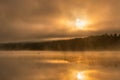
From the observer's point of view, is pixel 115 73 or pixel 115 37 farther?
pixel 115 37

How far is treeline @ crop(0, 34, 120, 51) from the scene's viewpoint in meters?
67.8

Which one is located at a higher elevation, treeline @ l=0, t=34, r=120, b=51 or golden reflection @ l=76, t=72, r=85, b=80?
treeline @ l=0, t=34, r=120, b=51

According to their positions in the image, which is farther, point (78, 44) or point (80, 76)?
point (78, 44)

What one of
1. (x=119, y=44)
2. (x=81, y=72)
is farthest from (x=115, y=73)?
(x=119, y=44)

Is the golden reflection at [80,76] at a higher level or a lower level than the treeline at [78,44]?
lower

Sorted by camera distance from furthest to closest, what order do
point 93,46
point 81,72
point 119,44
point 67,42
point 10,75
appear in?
point 67,42 → point 93,46 → point 119,44 → point 81,72 → point 10,75

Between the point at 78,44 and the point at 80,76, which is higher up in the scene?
the point at 78,44

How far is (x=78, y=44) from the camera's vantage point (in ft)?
244

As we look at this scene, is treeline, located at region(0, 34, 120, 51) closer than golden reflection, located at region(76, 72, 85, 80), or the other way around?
golden reflection, located at region(76, 72, 85, 80)

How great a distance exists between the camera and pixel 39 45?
82.6 m

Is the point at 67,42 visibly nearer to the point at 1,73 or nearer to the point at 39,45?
the point at 39,45

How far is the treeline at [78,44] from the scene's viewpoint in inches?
2668

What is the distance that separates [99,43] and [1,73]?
50.5 metres

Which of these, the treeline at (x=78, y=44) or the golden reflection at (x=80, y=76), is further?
the treeline at (x=78, y=44)
